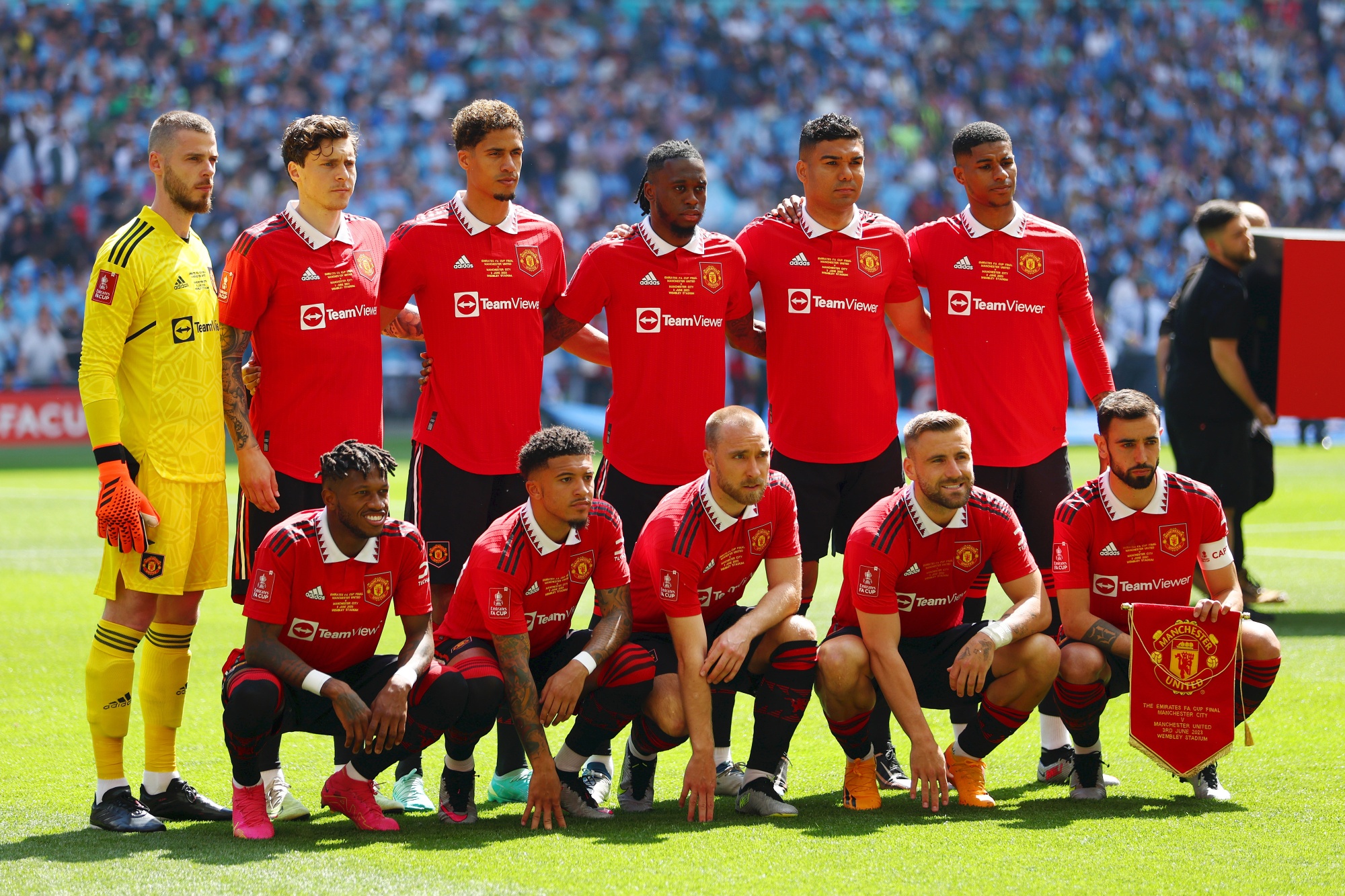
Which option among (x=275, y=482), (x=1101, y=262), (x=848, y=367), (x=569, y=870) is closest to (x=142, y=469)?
(x=275, y=482)

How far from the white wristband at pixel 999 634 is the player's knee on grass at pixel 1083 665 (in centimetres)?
24

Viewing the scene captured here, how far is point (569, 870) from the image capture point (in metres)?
4.30

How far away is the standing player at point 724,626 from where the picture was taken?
505 cm

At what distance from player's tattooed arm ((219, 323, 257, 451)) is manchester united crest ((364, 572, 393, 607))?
2.39 ft

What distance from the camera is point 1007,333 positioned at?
608 centimetres

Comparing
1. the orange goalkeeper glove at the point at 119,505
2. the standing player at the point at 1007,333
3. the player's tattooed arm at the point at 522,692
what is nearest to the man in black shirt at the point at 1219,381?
the standing player at the point at 1007,333

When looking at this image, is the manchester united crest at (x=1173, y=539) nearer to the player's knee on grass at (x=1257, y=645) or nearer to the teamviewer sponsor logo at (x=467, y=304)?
the player's knee on grass at (x=1257, y=645)

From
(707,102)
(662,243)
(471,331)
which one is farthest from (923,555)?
(707,102)

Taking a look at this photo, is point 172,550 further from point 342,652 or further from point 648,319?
point 648,319

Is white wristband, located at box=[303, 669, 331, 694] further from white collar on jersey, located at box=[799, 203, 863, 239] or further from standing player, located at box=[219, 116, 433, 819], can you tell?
white collar on jersey, located at box=[799, 203, 863, 239]

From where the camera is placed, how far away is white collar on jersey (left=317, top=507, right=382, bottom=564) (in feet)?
16.2

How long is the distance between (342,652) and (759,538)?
1.52m

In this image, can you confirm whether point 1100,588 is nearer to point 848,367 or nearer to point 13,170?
point 848,367

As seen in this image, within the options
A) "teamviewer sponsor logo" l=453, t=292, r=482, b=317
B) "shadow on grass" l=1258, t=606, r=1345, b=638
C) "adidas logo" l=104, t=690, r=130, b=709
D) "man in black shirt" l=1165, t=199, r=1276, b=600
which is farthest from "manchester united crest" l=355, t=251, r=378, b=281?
"shadow on grass" l=1258, t=606, r=1345, b=638
